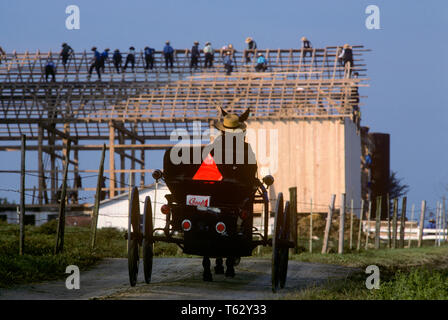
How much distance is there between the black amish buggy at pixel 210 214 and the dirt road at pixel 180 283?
1.53ft

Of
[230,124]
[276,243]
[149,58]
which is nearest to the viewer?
[276,243]

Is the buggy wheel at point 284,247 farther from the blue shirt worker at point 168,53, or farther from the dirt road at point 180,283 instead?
the blue shirt worker at point 168,53

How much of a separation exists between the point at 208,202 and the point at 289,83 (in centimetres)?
2821

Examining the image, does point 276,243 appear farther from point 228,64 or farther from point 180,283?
point 228,64

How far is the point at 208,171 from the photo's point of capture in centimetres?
1113

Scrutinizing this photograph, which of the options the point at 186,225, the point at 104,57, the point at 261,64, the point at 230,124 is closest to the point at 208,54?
the point at 261,64

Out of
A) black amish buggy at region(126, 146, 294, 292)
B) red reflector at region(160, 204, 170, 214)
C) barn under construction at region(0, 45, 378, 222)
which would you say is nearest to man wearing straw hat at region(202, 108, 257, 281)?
black amish buggy at region(126, 146, 294, 292)

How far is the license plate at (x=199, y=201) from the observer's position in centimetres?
1092

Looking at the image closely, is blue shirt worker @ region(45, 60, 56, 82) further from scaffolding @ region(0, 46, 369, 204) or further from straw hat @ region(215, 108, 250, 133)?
straw hat @ region(215, 108, 250, 133)

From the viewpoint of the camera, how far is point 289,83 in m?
38.7

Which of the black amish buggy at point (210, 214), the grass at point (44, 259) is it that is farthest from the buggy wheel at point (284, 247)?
the grass at point (44, 259)

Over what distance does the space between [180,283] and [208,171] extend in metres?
1.71
